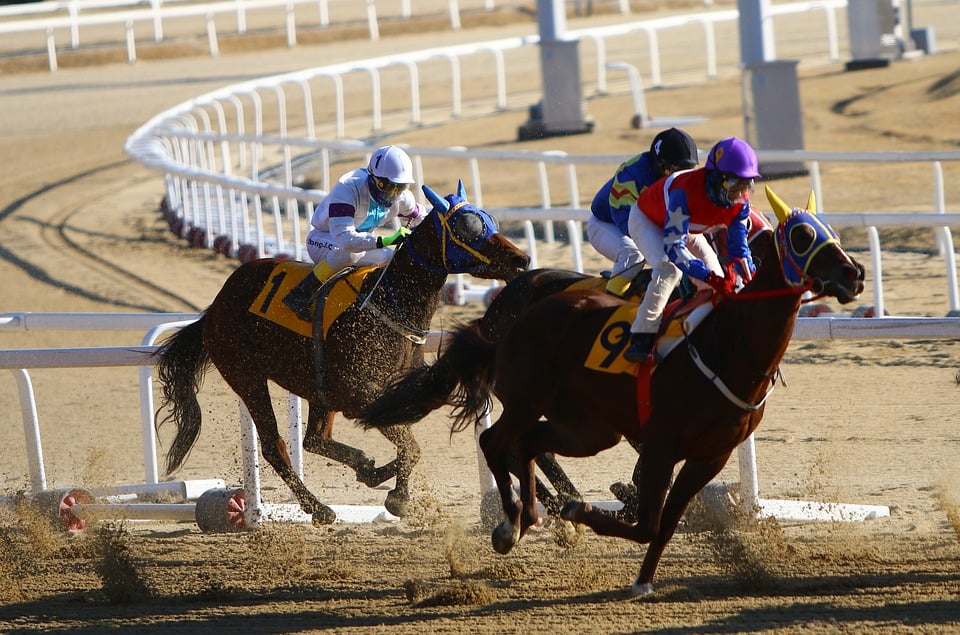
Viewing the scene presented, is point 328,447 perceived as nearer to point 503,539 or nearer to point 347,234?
point 347,234

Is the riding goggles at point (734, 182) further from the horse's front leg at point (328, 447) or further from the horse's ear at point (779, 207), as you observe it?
the horse's front leg at point (328, 447)

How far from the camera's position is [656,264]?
4.70m

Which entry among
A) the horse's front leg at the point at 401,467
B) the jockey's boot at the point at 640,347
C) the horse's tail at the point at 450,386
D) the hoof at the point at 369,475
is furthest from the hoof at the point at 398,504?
the jockey's boot at the point at 640,347

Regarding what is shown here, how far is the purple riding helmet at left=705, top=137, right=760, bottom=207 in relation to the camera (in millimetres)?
4477

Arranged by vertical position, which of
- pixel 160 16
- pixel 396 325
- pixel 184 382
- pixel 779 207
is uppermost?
pixel 160 16

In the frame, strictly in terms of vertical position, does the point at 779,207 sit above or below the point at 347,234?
above

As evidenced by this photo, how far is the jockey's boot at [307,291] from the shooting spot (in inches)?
231

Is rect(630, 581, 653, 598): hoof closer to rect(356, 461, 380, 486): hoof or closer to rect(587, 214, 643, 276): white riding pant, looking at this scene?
rect(587, 214, 643, 276): white riding pant

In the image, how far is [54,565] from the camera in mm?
5422

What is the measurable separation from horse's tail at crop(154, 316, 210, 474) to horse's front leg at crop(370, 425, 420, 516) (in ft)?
3.42

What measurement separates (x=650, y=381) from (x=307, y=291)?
6.25 ft

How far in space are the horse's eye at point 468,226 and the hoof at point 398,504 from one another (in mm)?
1112

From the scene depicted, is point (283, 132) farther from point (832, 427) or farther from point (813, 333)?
point (813, 333)

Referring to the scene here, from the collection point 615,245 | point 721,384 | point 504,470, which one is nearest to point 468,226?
point 615,245
